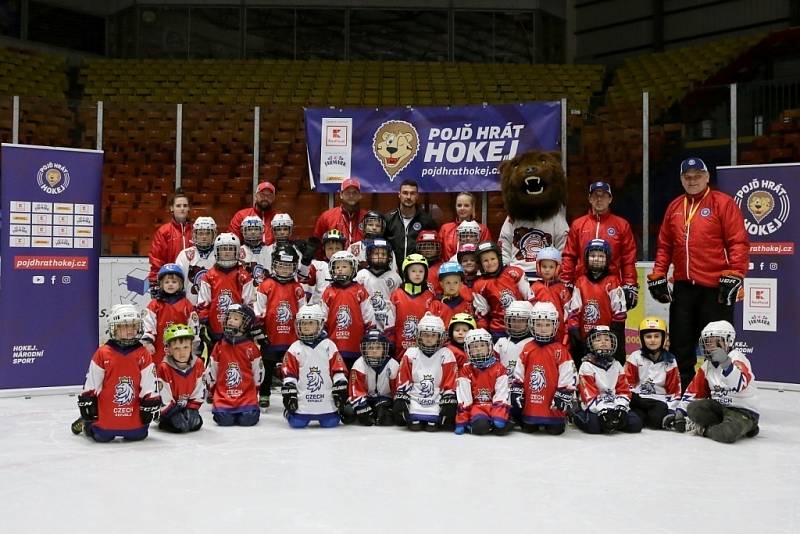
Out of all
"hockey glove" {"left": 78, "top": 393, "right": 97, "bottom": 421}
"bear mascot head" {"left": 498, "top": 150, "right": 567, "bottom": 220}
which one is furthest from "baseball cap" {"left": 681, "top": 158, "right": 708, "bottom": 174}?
"hockey glove" {"left": 78, "top": 393, "right": 97, "bottom": 421}

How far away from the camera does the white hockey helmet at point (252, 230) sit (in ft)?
19.4

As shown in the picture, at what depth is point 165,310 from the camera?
553 centimetres

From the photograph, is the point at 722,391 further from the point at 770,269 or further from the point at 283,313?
the point at 283,313

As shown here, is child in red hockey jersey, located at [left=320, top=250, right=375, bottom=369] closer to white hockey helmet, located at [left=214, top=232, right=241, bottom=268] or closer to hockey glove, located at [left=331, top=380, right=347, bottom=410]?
hockey glove, located at [left=331, top=380, right=347, bottom=410]

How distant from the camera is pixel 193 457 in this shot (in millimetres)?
4051

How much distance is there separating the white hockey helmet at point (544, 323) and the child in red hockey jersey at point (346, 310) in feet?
3.84

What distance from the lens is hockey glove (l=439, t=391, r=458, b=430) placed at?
190 inches

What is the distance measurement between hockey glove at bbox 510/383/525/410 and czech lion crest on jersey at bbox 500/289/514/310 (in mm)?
695

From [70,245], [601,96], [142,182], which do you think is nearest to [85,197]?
[70,245]

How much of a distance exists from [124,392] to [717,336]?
3.44 m

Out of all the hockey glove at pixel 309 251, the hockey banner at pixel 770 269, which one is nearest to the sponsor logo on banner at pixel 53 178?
the hockey glove at pixel 309 251

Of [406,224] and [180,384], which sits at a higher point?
[406,224]

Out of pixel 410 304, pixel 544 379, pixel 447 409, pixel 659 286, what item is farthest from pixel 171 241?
pixel 659 286

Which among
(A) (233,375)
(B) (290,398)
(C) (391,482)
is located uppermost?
(A) (233,375)
